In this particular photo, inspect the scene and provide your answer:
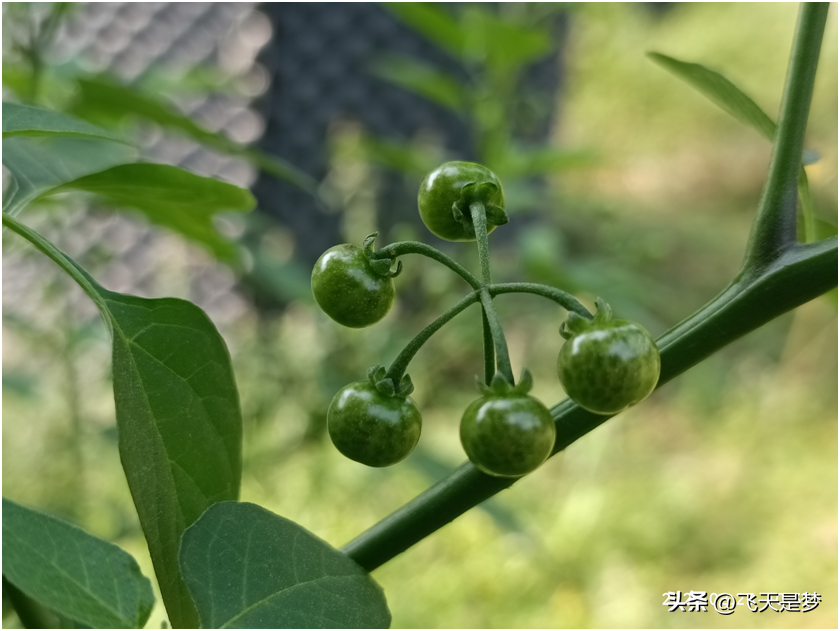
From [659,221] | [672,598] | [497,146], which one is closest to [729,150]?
[659,221]

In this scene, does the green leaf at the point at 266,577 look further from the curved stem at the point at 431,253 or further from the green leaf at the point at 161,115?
the green leaf at the point at 161,115

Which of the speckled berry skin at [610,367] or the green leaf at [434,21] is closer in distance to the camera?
the speckled berry skin at [610,367]

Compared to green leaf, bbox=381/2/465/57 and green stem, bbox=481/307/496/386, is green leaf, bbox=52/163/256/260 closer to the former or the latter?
green stem, bbox=481/307/496/386

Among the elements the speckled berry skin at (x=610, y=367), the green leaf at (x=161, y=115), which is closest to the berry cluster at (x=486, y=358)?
the speckled berry skin at (x=610, y=367)

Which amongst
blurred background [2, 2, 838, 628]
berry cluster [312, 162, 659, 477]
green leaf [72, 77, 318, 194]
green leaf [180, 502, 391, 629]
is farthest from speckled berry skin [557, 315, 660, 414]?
blurred background [2, 2, 838, 628]

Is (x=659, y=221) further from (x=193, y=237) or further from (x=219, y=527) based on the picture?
(x=219, y=527)

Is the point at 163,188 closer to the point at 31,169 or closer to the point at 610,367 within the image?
the point at 31,169
